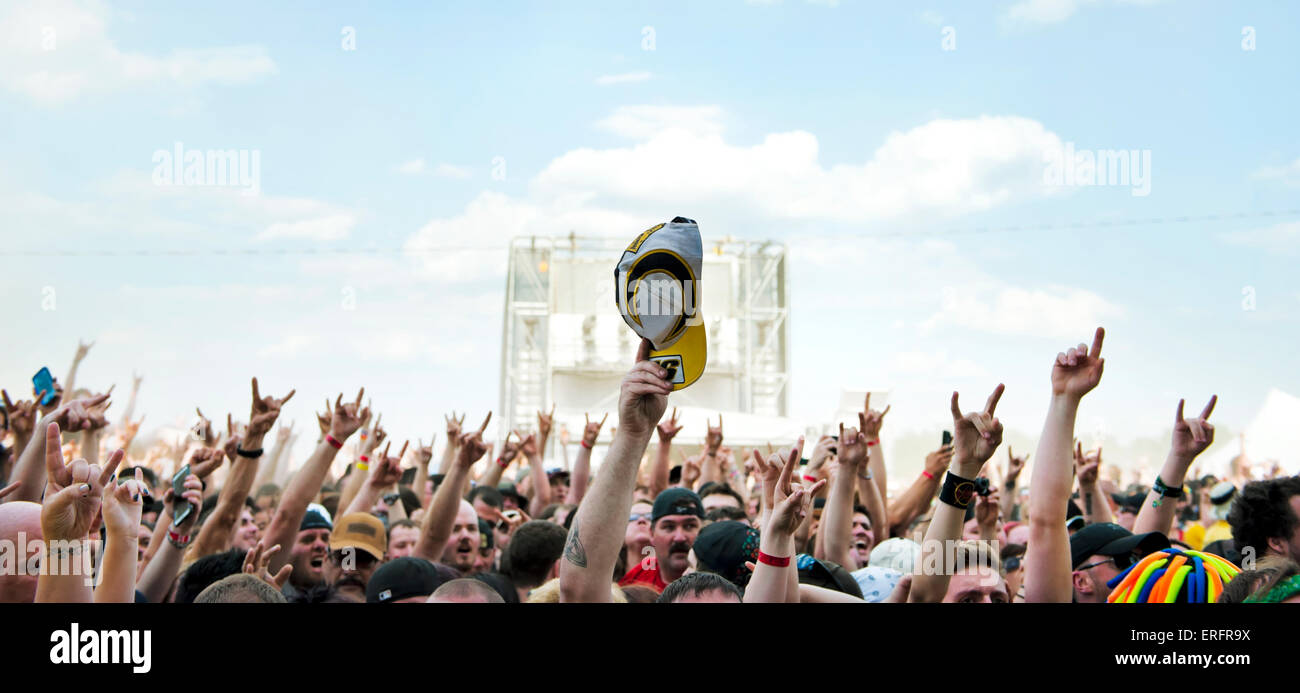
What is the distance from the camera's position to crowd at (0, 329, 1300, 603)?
263 centimetres

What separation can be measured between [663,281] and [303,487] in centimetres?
329

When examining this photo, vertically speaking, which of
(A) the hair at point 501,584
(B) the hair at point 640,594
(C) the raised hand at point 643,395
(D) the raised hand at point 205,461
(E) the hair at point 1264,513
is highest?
(C) the raised hand at point 643,395

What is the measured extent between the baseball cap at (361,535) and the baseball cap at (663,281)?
11.2 feet

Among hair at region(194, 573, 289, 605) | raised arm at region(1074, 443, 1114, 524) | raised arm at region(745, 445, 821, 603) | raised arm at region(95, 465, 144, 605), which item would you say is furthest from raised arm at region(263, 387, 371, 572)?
raised arm at region(1074, 443, 1114, 524)

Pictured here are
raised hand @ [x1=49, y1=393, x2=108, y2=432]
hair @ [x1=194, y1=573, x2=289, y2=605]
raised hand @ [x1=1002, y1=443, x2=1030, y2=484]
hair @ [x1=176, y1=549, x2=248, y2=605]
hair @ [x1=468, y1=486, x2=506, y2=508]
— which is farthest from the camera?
hair @ [x1=468, y1=486, x2=506, y2=508]

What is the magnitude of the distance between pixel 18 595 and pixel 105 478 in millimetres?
555

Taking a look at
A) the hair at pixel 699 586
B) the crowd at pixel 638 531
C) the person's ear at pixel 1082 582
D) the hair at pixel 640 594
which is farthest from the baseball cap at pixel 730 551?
the person's ear at pixel 1082 582

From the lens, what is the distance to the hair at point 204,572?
394 cm

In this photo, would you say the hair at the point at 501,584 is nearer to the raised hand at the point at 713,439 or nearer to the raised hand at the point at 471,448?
the raised hand at the point at 471,448

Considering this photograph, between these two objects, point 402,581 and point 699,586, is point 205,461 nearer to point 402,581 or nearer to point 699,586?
point 402,581

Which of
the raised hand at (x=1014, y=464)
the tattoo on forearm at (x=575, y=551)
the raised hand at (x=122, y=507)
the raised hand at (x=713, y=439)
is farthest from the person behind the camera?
the raised hand at (x=713, y=439)

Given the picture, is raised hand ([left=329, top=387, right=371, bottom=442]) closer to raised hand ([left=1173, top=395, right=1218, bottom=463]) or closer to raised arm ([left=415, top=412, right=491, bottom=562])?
raised arm ([left=415, top=412, right=491, bottom=562])

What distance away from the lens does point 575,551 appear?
8.12 feet
